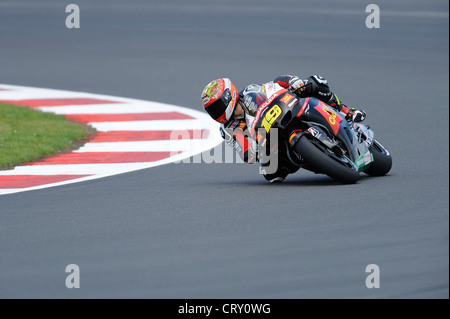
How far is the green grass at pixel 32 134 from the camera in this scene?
10562mm

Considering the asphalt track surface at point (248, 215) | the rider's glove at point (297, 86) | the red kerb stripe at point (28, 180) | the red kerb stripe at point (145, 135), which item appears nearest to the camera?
the asphalt track surface at point (248, 215)

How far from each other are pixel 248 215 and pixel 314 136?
3.57 feet

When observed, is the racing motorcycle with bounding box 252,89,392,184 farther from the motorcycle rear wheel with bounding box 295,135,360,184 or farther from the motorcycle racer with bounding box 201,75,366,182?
the motorcycle racer with bounding box 201,75,366,182

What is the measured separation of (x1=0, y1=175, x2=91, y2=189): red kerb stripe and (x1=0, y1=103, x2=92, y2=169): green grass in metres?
0.63

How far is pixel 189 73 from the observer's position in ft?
52.5

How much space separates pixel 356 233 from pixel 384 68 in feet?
31.7

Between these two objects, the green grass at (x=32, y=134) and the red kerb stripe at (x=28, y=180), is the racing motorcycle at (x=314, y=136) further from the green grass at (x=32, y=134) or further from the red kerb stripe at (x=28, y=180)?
the green grass at (x=32, y=134)

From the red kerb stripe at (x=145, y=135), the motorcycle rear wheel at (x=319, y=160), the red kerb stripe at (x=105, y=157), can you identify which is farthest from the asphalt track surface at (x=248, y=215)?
the red kerb stripe at (x=145, y=135)

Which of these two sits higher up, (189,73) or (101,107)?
(189,73)

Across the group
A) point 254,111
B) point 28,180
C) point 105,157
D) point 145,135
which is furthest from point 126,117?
point 254,111

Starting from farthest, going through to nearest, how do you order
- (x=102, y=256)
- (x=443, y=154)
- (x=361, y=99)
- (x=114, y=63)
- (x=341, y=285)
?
(x=114, y=63) < (x=361, y=99) < (x=443, y=154) < (x=102, y=256) < (x=341, y=285)

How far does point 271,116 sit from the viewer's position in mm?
8016

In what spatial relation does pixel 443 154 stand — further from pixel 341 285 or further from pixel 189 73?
pixel 189 73

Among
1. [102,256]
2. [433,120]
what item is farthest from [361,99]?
[102,256]
